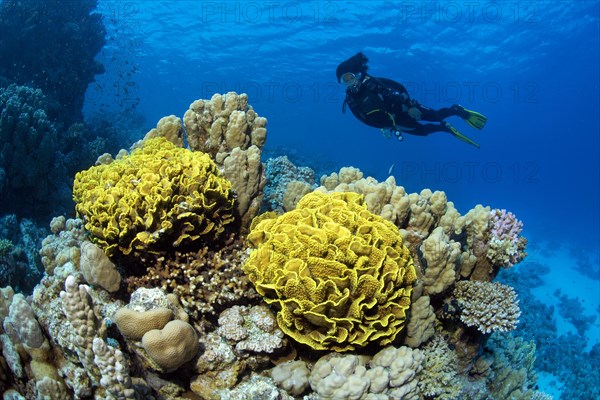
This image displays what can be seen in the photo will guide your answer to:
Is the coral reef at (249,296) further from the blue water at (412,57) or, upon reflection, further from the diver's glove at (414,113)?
the blue water at (412,57)

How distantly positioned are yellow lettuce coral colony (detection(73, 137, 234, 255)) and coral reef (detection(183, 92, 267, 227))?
355 mm

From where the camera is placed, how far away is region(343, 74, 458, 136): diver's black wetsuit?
317 inches

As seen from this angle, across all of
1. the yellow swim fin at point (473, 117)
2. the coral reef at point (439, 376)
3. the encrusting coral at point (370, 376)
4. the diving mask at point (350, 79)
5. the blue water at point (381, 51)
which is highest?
the blue water at point (381, 51)

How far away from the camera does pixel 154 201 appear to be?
343cm

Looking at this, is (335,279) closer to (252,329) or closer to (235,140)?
(252,329)

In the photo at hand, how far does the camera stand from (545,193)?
110875 mm

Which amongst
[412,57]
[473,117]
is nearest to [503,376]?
[473,117]

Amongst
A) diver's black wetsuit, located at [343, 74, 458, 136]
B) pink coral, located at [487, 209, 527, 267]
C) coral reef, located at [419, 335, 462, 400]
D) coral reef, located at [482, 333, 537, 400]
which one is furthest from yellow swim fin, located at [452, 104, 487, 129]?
coral reef, located at [419, 335, 462, 400]

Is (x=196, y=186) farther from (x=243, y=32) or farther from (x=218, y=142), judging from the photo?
(x=243, y=32)

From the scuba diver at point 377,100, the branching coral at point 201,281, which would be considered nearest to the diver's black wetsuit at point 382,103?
the scuba diver at point 377,100

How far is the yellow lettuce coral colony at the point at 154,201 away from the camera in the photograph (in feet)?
11.4

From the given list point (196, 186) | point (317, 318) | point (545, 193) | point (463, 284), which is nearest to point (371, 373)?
point (317, 318)

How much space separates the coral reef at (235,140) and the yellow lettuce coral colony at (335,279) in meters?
1.25

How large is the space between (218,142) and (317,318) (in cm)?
302
